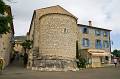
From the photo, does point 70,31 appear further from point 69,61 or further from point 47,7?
point 47,7

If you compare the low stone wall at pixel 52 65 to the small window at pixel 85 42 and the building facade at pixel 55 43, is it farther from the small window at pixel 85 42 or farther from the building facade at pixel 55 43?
the small window at pixel 85 42

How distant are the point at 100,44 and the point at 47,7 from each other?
1485cm

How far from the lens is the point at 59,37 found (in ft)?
107

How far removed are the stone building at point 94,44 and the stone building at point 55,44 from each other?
27.9 ft

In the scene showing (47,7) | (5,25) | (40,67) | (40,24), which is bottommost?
(40,67)

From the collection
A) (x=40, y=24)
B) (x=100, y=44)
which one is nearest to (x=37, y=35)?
(x=40, y=24)

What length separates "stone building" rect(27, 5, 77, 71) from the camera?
3184cm

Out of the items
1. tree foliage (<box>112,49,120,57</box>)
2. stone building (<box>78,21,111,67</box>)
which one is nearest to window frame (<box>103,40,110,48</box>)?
stone building (<box>78,21,111,67</box>)

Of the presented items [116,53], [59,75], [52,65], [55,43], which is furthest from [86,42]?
[116,53]

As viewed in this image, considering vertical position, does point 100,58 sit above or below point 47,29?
below

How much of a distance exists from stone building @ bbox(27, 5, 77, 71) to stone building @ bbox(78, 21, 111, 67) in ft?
27.9

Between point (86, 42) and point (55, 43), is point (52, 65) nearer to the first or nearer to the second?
point (55, 43)

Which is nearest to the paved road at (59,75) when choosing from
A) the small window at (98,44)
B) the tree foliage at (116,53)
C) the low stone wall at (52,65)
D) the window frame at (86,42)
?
the low stone wall at (52,65)

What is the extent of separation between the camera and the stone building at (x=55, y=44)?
31844mm
